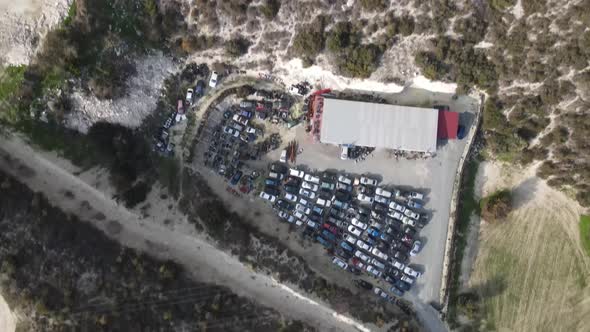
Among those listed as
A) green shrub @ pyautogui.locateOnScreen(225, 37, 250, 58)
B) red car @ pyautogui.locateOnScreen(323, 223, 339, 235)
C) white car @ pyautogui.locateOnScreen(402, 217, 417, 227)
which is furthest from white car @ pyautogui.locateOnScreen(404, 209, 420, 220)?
green shrub @ pyautogui.locateOnScreen(225, 37, 250, 58)

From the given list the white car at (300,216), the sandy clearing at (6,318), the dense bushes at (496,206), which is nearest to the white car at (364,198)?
the white car at (300,216)

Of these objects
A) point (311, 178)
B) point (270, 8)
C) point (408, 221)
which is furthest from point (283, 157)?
point (270, 8)

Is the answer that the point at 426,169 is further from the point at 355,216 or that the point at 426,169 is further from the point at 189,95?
the point at 189,95

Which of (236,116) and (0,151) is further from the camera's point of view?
(236,116)

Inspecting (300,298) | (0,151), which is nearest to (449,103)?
(300,298)

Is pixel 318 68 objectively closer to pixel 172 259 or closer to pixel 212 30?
pixel 212 30

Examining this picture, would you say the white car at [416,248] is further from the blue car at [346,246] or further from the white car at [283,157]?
the white car at [283,157]
